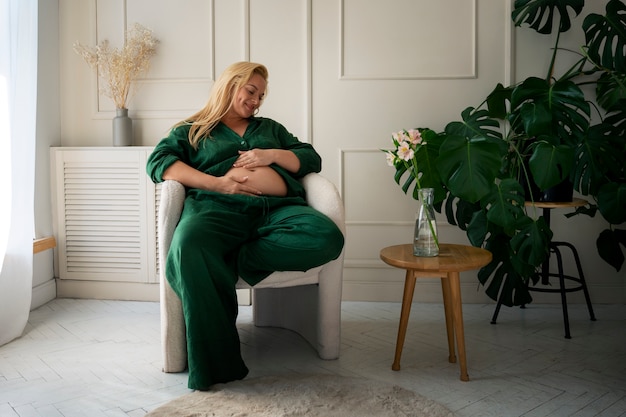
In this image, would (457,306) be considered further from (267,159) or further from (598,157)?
(598,157)

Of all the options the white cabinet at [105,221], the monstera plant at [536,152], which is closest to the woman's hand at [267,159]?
the monstera plant at [536,152]

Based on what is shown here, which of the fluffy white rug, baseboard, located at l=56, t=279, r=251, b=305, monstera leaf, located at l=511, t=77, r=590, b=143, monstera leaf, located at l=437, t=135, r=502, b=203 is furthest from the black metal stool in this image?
baseboard, located at l=56, t=279, r=251, b=305

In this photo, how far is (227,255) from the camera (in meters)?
2.56

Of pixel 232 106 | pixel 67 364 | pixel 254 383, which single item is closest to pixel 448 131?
pixel 232 106

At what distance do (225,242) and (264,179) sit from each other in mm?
424

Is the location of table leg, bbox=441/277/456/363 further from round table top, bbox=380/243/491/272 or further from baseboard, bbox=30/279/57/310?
baseboard, bbox=30/279/57/310

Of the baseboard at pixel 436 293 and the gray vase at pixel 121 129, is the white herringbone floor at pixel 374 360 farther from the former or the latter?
the gray vase at pixel 121 129

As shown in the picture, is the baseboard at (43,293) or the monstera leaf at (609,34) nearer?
the monstera leaf at (609,34)

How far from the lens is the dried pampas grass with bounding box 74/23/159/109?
372cm

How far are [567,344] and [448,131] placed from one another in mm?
1156

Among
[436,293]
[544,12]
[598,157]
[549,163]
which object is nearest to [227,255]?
[549,163]

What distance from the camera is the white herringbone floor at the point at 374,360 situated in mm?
2316

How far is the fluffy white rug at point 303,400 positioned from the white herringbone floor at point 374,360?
0.09 m

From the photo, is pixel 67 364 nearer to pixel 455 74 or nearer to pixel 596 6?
pixel 455 74
